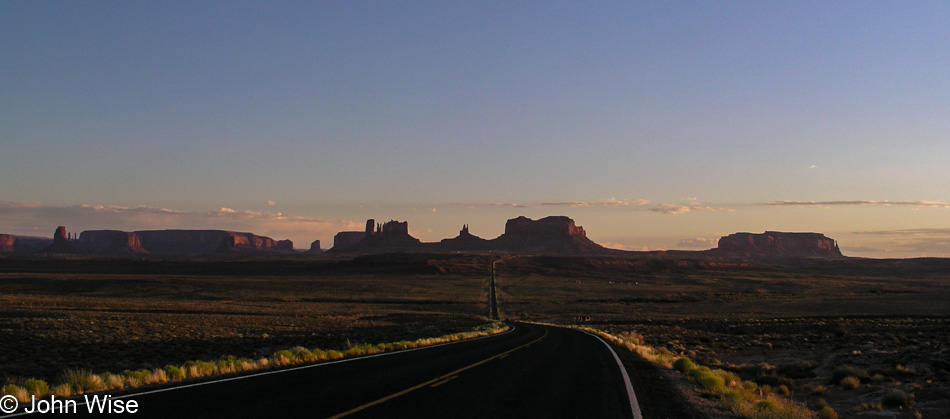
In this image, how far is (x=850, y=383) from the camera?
15.0m

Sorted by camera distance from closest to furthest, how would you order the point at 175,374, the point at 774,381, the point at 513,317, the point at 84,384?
the point at 84,384
the point at 175,374
the point at 774,381
the point at 513,317

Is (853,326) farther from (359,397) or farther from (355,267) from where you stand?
(355,267)

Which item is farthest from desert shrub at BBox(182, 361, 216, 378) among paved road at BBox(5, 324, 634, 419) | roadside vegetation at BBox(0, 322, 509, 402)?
paved road at BBox(5, 324, 634, 419)

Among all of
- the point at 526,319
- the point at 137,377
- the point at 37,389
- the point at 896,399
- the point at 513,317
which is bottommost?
the point at 513,317

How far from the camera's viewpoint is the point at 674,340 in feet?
104

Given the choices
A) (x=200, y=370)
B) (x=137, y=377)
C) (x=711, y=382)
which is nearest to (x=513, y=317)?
(x=711, y=382)

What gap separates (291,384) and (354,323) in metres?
32.3

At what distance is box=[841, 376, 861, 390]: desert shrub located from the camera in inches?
586

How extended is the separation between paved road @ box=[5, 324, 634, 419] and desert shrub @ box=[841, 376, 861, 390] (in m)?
5.91

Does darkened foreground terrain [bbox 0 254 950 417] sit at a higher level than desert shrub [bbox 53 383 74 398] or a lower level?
lower

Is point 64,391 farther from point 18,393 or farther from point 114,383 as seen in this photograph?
point 114,383

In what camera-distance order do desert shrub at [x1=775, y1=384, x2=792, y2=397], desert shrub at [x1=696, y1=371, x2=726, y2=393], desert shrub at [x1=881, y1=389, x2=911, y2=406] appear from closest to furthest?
desert shrub at [x1=881, y1=389, x2=911, y2=406]
desert shrub at [x1=696, y1=371, x2=726, y2=393]
desert shrub at [x1=775, y1=384, x2=792, y2=397]

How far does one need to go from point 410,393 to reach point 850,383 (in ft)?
38.6

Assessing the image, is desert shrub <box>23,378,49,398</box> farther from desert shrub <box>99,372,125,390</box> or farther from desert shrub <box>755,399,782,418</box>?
desert shrub <box>755,399,782,418</box>
